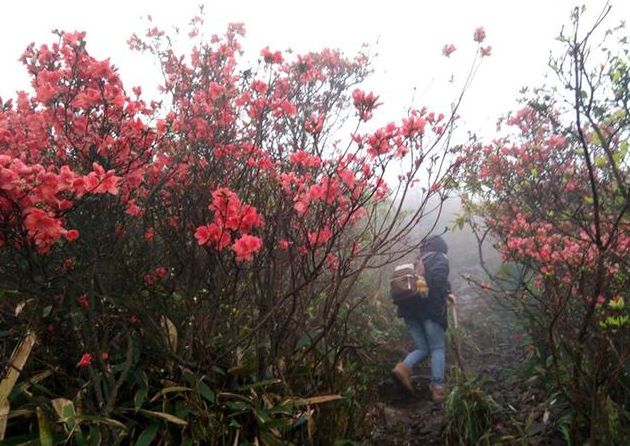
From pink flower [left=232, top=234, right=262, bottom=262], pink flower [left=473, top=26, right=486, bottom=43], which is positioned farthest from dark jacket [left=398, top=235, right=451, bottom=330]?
pink flower [left=232, top=234, right=262, bottom=262]

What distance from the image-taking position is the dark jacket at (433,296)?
422 cm

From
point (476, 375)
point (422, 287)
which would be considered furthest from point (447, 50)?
point (476, 375)

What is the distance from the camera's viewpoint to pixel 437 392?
3914mm

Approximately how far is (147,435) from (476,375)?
354 centimetres

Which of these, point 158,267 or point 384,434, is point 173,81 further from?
point 384,434

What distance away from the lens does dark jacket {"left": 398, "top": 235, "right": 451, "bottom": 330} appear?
4219mm

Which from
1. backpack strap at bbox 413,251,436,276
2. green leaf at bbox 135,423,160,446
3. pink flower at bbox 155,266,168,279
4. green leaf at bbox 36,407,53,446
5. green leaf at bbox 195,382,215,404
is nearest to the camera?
green leaf at bbox 36,407,53,446

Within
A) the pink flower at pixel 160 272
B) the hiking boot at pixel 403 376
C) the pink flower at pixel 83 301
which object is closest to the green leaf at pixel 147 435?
the pink flower at pixel 83 301

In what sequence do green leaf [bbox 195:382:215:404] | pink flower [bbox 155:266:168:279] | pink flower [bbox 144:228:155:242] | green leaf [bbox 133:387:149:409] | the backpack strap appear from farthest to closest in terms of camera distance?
the backpack strap, pink flower [bbox 144:228:155:242], pink flower [bbox 155:266:168:279], green leaf [bbox 195:382:215:404], green leaf [bbox 133:387:149:409]

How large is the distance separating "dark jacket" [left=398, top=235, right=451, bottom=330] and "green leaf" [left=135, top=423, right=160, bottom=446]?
2.83 metres

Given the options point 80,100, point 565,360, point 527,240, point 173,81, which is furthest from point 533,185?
point 80,100

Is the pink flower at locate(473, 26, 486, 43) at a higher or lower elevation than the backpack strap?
higher

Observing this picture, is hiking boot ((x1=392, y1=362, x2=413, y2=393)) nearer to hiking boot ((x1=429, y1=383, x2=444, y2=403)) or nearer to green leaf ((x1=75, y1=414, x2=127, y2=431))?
hiking boot ((x1=429, y1=383, x2=444, y2=403))

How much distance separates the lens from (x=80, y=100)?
1.95m
